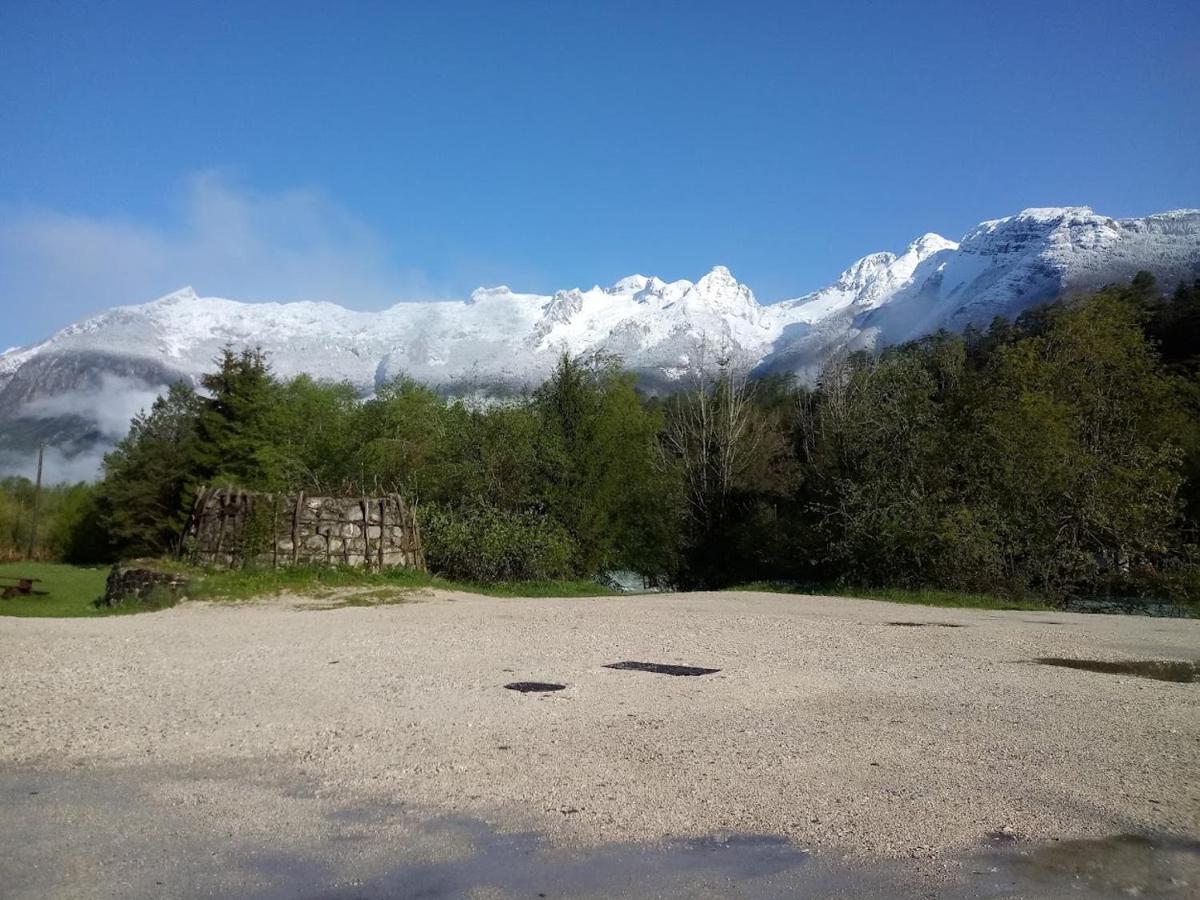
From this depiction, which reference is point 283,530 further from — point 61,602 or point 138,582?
point 61,602

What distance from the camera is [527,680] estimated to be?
8656mm

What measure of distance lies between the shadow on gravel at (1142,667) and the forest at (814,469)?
441 inches

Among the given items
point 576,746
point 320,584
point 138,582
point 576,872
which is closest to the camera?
point 576,872

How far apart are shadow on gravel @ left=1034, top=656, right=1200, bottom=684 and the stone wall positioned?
14.5m

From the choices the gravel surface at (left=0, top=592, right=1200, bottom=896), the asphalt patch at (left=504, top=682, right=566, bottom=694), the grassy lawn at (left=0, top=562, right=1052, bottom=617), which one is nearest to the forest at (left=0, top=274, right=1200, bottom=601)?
the grassy lawn at (left=0, top=562, right=1052, bottom=617)

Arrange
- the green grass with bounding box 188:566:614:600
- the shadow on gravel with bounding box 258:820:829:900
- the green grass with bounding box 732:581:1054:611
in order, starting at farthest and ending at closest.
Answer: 1. the green grass with bounding box 732:581:1054:611
2. the green grass with bounding box 188:566:614:600
3. the shadow on gravel with bounding box 258:820:829:900

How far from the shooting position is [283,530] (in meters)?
19.8

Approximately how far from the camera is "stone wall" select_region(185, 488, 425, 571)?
64.3 feet

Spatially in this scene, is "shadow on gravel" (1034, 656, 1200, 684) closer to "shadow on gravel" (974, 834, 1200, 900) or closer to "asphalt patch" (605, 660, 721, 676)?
"asphalt patch" (605, 660, 721, 676)

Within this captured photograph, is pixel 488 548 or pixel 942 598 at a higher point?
pixel 488 548

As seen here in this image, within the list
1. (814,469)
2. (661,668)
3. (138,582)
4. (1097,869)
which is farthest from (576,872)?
(814,469)

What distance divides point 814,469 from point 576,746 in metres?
23.9

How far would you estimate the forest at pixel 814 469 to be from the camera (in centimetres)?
2286

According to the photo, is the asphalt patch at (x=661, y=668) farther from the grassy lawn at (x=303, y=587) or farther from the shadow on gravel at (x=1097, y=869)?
the grassy lawn at (x=303, y=587)
